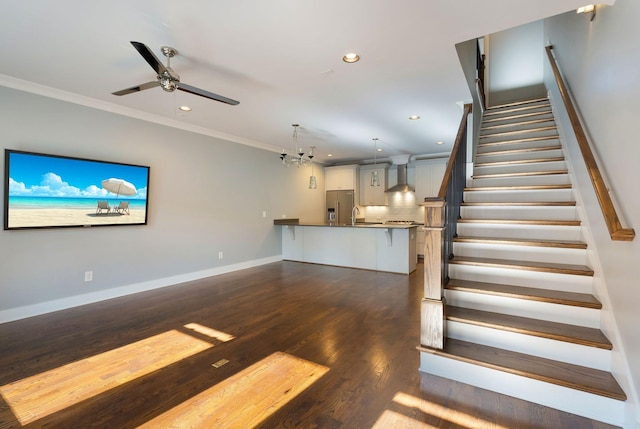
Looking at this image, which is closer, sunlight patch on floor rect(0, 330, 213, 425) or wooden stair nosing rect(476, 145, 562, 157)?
sunlight patch on floor rect(0, 330, 213, 425)

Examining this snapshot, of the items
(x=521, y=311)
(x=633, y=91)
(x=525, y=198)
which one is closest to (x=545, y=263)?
(x=521, y=311)

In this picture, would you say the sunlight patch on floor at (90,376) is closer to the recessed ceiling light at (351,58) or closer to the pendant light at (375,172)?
the recessed ceiling light at (351,58)

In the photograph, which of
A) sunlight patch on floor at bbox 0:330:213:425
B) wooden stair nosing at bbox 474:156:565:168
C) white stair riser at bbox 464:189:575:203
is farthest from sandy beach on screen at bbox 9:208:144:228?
wooden stair nosing at bbox 474:156:565:168

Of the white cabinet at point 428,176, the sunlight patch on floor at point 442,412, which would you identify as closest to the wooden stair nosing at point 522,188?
the sunlight patch on floor at point 442,412

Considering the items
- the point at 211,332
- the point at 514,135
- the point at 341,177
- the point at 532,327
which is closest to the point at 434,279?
the point at 532,327

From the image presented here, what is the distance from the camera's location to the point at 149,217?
15.0 feet

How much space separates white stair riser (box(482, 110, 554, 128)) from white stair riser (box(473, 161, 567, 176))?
1.20 m

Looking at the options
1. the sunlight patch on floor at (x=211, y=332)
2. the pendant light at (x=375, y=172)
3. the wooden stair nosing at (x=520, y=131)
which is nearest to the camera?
the sunlight patch on floor at (x=211, y=332)

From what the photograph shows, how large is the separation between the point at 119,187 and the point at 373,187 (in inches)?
235

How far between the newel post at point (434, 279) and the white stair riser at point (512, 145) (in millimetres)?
2596

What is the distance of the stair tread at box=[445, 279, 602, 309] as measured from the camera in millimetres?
2133

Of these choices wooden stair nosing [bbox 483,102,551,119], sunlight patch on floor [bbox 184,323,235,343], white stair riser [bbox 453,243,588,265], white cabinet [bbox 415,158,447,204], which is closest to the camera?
white stair riser [bbox 453,243,588,265]

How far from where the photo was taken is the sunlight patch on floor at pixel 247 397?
176 centimetres

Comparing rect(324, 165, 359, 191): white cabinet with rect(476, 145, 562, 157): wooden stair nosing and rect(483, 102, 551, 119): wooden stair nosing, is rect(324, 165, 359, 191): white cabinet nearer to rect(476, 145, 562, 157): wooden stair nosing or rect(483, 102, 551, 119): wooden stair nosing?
rect(483, 102, 551, 119): wooden stair nosing
